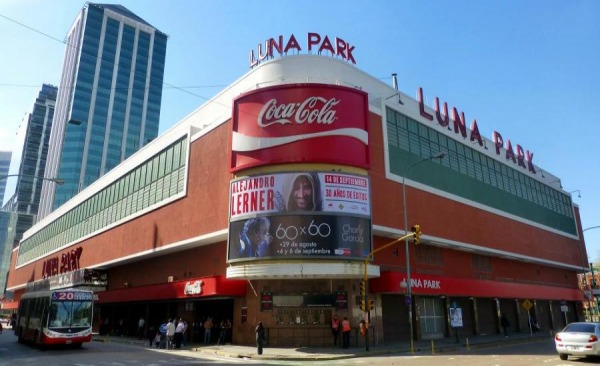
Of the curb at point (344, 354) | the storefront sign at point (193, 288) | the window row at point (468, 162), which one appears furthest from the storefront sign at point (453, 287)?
the storefront sign at point (193, 288)

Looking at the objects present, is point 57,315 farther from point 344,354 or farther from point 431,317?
point 431,317

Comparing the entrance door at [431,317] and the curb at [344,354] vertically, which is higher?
the entrance door at [431,317]

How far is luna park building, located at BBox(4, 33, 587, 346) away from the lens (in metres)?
29.4

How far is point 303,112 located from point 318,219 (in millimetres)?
7635

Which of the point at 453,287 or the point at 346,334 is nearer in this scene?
the point at 346,334

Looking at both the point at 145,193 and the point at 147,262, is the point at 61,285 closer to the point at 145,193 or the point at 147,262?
the point at 147,262

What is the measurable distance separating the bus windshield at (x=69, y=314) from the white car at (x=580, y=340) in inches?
1053

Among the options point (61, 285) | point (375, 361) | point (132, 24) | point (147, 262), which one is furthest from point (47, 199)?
point (375, 361)

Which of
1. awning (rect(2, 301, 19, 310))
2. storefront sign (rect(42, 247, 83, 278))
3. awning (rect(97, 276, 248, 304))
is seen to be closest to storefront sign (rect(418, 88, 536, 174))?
awning (rect(97, 276, 248, 304))

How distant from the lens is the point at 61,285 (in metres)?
60.7

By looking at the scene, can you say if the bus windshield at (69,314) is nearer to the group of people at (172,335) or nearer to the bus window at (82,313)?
the bus window at (82,313)

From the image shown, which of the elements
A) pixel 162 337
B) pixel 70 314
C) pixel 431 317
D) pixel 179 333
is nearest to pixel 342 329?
pixel 179 333

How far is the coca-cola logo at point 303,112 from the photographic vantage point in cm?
3114

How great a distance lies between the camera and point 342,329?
27500 mm
